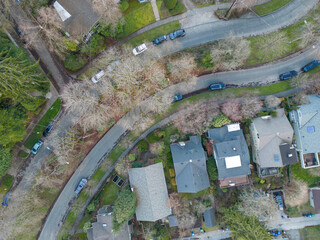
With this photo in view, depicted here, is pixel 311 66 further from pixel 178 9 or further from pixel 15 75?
pixel 15 75

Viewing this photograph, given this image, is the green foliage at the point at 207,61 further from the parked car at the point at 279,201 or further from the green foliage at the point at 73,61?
the parked car at the point at 279,201

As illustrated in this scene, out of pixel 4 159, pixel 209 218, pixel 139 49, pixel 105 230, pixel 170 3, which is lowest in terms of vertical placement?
pixel 209 218

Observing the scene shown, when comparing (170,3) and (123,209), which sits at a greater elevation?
(170,3)

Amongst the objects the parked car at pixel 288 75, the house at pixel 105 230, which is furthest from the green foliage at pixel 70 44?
the parked car at pixel 288 75

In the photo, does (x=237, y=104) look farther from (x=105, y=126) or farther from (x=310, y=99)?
(x=105, y=126)

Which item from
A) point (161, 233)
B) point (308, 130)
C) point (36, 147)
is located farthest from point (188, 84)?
point (36, 147)

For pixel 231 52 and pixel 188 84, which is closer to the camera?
pixel 231 52

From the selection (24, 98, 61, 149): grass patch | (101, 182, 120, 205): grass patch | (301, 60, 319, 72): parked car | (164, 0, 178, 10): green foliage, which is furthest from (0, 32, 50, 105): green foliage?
(301, 60, 319, 72): parked car

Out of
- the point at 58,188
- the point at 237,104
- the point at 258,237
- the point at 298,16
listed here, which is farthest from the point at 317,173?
the point at 58,188
